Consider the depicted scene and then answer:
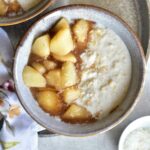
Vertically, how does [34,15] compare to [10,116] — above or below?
above

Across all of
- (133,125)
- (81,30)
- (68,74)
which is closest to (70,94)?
(68,74)

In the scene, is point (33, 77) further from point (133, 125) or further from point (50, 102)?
point (133, 125)

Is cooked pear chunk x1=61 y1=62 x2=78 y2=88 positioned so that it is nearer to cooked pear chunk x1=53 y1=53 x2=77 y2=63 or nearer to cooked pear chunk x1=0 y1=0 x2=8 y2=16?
cooked pear chunk x1=53 y1=53 x2=77 y2=63

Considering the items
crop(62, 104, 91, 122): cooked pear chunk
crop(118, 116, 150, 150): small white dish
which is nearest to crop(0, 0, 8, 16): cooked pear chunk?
crop(62, 104, 91, 122): cooked pear chunk

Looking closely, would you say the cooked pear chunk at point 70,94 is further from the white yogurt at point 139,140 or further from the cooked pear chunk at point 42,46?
the white yogurt at point 139,140

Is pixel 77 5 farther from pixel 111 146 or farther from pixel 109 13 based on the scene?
pixel 111 146

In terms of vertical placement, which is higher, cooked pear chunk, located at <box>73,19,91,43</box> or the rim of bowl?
the rim of bowl
